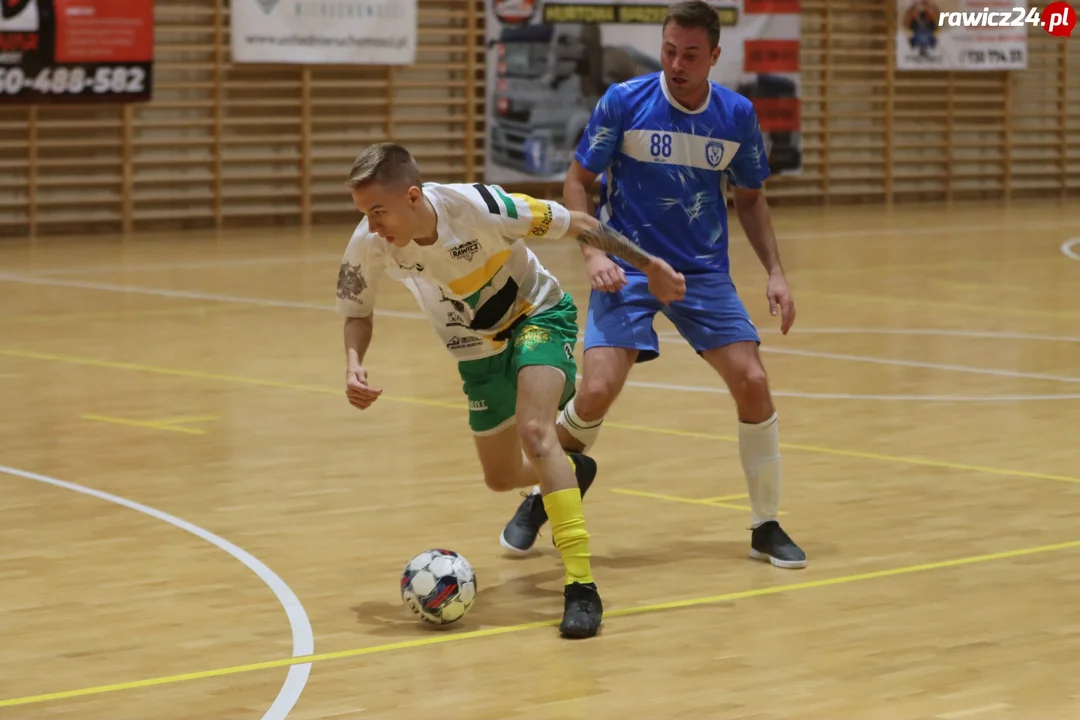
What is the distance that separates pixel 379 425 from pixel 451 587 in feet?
12.1

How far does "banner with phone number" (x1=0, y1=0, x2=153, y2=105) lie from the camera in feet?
59.8

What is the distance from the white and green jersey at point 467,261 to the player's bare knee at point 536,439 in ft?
1.48

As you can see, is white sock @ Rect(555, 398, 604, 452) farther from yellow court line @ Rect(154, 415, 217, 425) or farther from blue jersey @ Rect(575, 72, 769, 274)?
yellow court line @ Rect(154, 415, 217, 425)

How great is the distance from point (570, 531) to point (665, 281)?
0.83 metres

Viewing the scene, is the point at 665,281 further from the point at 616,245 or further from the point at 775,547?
the point at 775,547

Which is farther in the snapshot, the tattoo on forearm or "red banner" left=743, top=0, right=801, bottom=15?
"red banner" left=743, top=0, right=801, bottom=15

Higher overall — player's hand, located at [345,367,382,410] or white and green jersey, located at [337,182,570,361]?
white and green jersey, located at [337,182,570,361]

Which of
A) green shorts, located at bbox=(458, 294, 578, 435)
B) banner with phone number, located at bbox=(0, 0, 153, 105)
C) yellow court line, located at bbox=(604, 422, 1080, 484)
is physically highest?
banner with phone number, located at bbox=(0, 0, 153, 105)

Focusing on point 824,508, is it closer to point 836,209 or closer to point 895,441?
point 895,441

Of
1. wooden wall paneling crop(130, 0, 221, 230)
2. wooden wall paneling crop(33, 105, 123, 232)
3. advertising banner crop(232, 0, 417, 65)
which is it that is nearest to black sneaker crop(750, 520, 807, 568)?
wooden wall paneling crop(33, 105, 123, 232)

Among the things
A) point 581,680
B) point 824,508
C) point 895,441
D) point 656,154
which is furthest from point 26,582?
point 895,441

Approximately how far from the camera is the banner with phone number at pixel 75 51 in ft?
59.8

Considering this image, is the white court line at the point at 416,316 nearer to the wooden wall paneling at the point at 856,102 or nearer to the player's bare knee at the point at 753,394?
the player's bare knee at the point at 753,394

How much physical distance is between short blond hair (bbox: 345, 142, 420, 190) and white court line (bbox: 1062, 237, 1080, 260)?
13753mm
